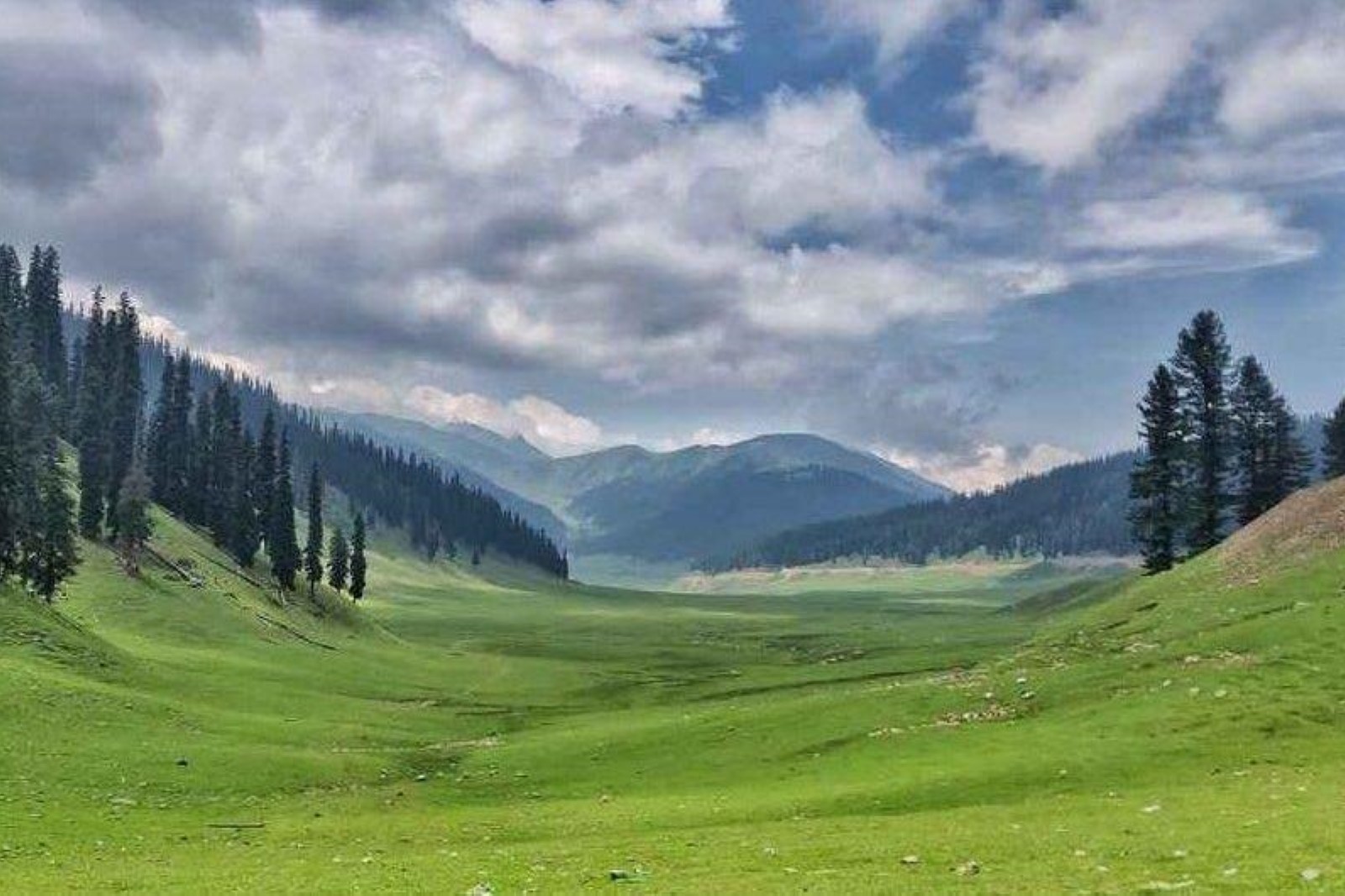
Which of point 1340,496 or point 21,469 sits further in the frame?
point 21,469

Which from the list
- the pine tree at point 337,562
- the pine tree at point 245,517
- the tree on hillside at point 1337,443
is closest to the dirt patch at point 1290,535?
the tree on hillside at point 1337,443

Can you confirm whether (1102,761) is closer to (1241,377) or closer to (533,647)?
(1241,377)

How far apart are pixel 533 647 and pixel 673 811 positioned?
441ft

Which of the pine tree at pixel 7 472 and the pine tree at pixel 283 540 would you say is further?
the pine tree at pixel 283 540

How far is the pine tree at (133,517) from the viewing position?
123188 millimetres

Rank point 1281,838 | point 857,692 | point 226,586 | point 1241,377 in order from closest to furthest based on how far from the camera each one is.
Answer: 1. point 1281,838
2. point 857,692
3. point 1241,377
4. point 226,586

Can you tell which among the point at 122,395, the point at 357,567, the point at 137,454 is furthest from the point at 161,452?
the point at 357,567

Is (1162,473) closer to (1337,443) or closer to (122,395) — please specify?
(1337,443)

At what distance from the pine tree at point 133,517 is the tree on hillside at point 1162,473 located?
11360cm

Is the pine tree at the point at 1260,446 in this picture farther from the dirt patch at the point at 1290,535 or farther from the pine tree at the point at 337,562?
the pine tree at the point at 337,562

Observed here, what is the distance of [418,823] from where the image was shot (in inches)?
1646

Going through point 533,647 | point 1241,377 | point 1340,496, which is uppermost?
point 1241,377

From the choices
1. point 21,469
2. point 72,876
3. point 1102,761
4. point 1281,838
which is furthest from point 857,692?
point 21,469

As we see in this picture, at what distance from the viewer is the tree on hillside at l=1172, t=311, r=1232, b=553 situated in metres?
110
